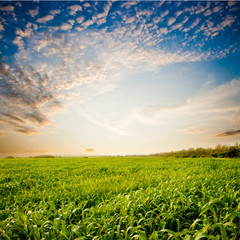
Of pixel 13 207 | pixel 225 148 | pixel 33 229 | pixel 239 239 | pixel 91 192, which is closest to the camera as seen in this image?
pixel 239 239

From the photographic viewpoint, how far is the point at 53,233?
282cm

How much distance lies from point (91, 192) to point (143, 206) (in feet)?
8.38

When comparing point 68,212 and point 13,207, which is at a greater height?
point 68,212

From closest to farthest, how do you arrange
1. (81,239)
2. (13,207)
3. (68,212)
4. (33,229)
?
(81,239) → (33,229) → (68,212) → (13,207)

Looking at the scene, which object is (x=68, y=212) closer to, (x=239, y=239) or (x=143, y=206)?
(x=143, y=206)

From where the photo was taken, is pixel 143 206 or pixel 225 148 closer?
pixel 143 206

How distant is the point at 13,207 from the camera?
4.69 metres

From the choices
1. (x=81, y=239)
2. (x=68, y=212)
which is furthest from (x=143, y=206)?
(x=68, y=212)

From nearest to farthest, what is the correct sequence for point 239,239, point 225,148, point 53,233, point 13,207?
point 239,239 < point 53,233 < point 13,207 < point 225,148

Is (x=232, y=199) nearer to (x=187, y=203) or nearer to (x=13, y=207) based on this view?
(x=187, y=203)

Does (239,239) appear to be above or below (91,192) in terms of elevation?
above

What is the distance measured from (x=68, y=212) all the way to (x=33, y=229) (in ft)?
2.59

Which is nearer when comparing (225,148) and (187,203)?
(187,203)

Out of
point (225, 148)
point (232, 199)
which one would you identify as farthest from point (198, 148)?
point (232, 199)
